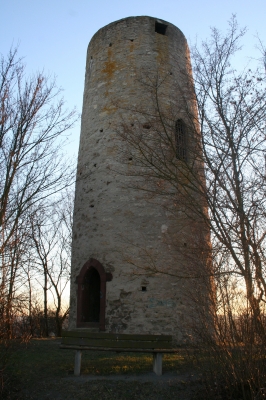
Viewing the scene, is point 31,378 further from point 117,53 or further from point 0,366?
point 117,53

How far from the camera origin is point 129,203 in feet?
31.6

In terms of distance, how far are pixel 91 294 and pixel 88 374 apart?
4.19m

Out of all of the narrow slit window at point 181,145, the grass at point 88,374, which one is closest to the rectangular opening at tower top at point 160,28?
the narrow slit window at point 181,145

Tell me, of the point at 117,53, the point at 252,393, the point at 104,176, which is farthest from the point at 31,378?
the point at 117,53

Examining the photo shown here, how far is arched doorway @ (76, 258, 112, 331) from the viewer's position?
904 cm

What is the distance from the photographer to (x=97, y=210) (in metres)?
9.88

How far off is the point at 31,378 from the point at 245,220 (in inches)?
152

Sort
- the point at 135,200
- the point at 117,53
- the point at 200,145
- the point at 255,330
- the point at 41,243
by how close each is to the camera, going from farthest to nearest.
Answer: the point at 41,243 < the point at 117,53 < the point at 135,200 < the point at 200,145 < the point at 255,330

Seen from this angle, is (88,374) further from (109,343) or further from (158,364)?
(158,364)

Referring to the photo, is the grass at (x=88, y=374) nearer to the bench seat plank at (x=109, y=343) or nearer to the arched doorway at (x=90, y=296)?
the bench seat plank at (x=109, y=343)

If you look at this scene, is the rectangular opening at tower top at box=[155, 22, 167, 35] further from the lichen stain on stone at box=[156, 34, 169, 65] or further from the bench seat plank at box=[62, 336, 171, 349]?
the bench seat plank at box=[62, 336, 171, 349]

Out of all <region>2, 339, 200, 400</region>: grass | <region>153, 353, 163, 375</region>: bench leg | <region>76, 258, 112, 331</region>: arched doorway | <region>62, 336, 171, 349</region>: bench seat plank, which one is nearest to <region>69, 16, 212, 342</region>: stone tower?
<region>76, 258, 112, 331</region>: arched doorway

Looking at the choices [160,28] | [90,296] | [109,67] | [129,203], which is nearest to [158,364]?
Answer: [90,296]

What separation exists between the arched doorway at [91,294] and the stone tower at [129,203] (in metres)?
0.02
